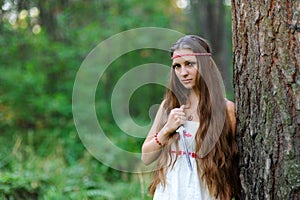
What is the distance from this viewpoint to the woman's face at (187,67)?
3076 mm

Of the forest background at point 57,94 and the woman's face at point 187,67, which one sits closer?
the woman's face at point 187,67

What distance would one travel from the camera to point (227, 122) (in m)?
3.18

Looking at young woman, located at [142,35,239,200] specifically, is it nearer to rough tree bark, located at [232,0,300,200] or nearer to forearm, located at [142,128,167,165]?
forearm, located at [142,128,167,165]

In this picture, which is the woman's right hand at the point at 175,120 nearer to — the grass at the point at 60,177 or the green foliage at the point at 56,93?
the grass at the point at 60,177

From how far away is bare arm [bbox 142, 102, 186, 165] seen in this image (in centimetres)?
305

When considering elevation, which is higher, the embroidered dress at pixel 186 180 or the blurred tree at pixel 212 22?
the blurred tree at pixel 212 22

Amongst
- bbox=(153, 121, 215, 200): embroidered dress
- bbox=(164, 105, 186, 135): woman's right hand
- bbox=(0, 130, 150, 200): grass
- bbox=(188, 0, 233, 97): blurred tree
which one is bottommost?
Answer: bbox=(0, 130, 150, 200): grass

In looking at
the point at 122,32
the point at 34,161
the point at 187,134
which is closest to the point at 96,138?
the point at 34,161

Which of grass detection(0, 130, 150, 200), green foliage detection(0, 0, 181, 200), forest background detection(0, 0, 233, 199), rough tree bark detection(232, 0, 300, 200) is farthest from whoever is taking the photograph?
green foliage detection(0, 0, 181, 200)

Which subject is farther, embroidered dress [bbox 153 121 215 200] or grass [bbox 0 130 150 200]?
grass [bbox 0 130 150 200]

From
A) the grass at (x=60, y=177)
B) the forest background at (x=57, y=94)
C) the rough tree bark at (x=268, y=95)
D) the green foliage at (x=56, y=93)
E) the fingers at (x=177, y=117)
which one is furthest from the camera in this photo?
the green foliage at (x=56, y=93)

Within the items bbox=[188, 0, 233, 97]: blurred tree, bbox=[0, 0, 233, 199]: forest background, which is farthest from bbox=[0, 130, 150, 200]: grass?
bbox=[188, 0, 233, 97]: blurred tree

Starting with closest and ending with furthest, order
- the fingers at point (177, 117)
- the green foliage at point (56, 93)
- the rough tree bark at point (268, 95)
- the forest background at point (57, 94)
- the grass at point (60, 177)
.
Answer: the rough tree bark at point (268, 95) < the fingers at point (177, 117) < the grass at point (60, 177) < the forest background at point (57, 94) < the green foliage at point (56, 93)

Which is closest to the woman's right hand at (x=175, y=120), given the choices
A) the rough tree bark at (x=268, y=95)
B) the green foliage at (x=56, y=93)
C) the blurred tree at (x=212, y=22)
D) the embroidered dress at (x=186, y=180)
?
the embroidered dress at (x=186, y=180)
